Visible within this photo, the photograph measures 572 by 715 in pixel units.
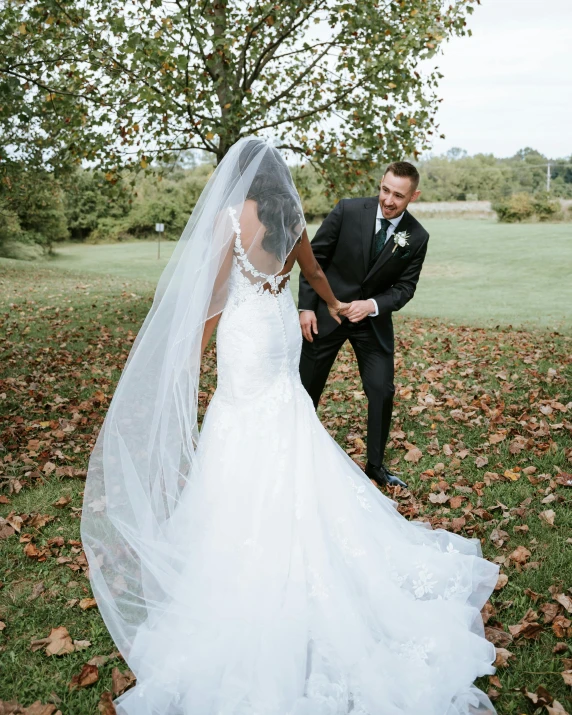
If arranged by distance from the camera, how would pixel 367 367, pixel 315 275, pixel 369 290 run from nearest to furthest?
1. pixel 315 275
2. pixel 369 290
3. pixel 367 367

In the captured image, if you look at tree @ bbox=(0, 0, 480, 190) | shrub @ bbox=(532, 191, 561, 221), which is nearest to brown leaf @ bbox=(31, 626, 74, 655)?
tree @ bbox=(0, 0, 480, 190)

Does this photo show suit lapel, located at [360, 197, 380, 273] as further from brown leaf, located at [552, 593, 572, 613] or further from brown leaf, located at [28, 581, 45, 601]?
brown leaf, located at [28, 581, 45, 601]

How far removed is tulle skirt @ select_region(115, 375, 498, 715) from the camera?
3.00m

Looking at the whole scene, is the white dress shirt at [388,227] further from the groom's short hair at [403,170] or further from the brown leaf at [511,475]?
the brown leaf at [511,475]

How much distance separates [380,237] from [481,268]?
1142 inches

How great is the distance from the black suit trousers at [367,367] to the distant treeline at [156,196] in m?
7.27

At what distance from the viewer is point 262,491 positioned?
3.66 metres

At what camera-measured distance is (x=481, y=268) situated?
107 ft

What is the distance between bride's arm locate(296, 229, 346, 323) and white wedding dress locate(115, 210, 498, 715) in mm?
265

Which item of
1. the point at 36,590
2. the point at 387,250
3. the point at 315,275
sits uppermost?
the point at 387,250

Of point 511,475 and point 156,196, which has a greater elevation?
point 156,196

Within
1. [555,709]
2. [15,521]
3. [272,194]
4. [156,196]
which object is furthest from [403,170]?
[156,196]

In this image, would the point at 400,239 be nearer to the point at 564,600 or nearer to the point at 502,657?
the point at 564,600

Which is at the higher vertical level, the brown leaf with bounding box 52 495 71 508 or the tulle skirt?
the tulle skirt
